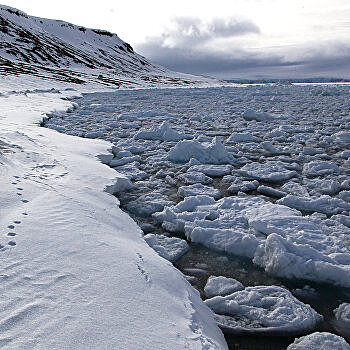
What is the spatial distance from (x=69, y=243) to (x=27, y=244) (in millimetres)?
252

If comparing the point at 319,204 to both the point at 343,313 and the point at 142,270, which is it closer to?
the point at 343,313

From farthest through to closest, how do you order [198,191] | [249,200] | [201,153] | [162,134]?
[162,134], [201,153], [198,191], [249,200]

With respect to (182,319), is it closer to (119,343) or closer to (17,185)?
(119,343)

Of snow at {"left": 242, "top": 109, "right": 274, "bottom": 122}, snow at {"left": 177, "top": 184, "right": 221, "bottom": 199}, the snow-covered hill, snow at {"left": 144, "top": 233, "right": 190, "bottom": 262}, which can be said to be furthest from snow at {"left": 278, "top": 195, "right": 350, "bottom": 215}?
the snow-covered hill

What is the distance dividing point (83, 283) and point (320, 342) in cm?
134

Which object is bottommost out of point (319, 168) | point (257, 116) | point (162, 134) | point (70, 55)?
point (319, 168)

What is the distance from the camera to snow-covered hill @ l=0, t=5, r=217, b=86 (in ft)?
114

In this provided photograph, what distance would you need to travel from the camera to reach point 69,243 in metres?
2.07

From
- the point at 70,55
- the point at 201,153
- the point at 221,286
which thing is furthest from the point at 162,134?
the point at 70,55

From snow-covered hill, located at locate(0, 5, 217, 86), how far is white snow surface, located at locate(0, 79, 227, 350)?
26391mm

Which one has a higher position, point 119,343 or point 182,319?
point 119,343

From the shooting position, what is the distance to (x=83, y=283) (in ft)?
5.53

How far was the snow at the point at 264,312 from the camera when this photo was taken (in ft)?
6.21

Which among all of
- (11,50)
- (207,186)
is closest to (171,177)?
(207,186)
